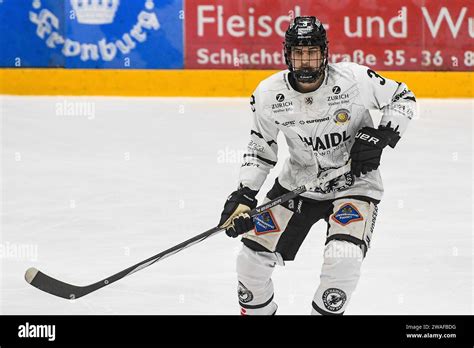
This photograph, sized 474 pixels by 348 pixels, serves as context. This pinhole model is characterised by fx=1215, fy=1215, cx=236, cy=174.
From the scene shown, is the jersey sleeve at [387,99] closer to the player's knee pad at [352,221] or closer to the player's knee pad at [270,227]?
the player's knee pad at [352,221]

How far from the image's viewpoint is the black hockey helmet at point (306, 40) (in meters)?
4.22

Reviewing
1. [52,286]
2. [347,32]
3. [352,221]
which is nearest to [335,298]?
[352,221]

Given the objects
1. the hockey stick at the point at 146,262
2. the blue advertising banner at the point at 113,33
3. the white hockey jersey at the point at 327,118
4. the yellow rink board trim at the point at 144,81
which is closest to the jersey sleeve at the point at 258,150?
the white hockey jersey at the point at 327,118

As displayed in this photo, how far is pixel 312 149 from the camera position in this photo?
443cm

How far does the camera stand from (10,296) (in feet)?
17.0

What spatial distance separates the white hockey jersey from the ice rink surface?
2.44 feet

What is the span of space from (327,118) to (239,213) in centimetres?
47

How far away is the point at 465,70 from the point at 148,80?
8.68 feet

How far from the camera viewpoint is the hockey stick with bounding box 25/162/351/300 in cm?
442

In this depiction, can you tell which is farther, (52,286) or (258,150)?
(52,286)

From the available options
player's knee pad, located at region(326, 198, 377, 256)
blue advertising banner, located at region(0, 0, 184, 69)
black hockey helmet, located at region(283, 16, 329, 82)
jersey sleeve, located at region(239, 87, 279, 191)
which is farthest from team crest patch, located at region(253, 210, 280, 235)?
blue advertising banner, located at region(0, 0, 184, 69)

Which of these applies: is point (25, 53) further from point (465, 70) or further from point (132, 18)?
point (465, 70)

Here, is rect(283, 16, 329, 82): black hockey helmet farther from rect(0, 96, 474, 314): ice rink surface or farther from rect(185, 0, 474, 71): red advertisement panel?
rect(185, 0, 474, 71): red advertisement panel

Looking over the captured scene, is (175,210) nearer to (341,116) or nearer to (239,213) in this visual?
(239,213)
